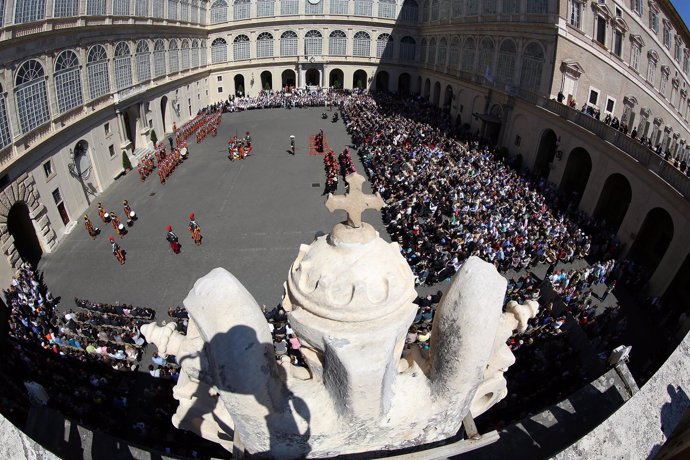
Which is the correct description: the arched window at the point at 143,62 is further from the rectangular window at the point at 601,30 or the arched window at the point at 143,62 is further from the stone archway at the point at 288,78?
the rectangular window at the point at 601,30

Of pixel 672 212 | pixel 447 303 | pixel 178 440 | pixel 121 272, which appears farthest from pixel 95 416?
pixel 672 212

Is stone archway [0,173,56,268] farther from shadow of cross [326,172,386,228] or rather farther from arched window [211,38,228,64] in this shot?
arched window [211,38,228,64]

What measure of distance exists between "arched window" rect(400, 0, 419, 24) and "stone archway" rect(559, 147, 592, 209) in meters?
38.1

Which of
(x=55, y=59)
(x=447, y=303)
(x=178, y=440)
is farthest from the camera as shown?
(x=55, y=59)

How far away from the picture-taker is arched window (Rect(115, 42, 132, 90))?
98.1 feet

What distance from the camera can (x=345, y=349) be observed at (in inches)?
157

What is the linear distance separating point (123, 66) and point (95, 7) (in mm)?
5076

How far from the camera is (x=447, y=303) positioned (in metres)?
4.55

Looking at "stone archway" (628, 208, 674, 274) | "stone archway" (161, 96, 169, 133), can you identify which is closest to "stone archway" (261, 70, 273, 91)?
"stone archway" (161, 96, 169, 133)

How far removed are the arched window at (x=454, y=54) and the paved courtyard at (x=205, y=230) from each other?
18.5 meters

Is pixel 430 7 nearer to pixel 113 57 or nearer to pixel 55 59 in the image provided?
pixel 113 57

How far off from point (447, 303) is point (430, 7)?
54.0 meters

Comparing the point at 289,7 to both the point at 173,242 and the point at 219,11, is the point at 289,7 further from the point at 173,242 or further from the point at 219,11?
the point at 173,242

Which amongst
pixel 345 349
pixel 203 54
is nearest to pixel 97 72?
pixel 203 54
